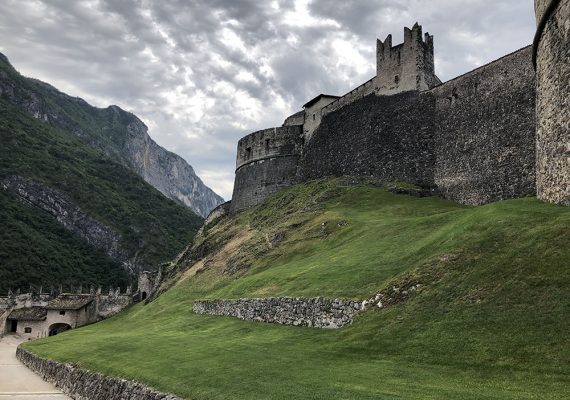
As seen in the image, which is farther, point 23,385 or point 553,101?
point 23,385

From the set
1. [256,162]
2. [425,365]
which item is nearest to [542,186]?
[425,365]

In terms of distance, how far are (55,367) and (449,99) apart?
35.3 metres

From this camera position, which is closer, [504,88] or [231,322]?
[231,322]

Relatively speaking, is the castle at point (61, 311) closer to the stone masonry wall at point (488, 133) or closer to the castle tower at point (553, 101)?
the stone masonry wall at point (488, 133)

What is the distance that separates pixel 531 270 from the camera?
14.8m

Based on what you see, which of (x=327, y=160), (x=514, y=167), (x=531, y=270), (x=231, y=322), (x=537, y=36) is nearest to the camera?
(x=531, y=270)

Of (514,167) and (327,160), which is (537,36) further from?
(327,160)

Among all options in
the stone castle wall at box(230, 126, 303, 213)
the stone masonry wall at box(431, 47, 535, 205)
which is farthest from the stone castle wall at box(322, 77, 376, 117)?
the stone masonry wall at box(431, 47, 535, 205)

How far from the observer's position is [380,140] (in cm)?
4994

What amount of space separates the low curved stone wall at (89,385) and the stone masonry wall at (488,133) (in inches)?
1106

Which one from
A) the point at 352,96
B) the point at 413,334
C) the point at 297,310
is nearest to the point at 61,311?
the point at 352,96

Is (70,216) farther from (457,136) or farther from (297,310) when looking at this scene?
(297,310)

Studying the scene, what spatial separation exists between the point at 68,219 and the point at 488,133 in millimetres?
129900

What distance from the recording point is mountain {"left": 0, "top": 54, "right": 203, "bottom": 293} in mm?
110750
